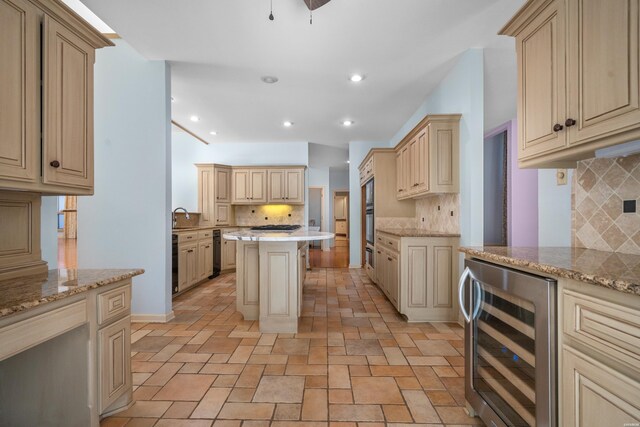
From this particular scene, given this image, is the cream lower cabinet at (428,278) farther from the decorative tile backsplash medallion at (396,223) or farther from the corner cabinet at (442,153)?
the decorative tile backsplash medallion at (396,223)

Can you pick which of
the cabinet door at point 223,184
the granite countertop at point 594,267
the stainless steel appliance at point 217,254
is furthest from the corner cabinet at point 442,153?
the cabinet door at point 223,184

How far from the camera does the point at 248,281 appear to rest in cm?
324

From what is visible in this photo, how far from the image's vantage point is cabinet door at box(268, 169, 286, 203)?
→ 6.30 meters

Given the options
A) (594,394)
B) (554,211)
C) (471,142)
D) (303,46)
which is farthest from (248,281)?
(554,211)

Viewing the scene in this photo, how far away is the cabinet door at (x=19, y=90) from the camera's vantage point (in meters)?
1.21

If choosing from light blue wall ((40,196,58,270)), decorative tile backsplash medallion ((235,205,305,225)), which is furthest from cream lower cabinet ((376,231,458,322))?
decorative tile backsplash medallion ((235,205,305,225))

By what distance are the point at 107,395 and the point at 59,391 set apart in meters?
0.20

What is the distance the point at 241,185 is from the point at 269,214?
90cm

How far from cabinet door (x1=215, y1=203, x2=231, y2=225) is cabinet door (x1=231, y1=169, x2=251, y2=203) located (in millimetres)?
298

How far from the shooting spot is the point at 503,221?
6.31m

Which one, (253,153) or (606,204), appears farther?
(253,153)

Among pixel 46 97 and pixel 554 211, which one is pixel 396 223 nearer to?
pixel 554 211

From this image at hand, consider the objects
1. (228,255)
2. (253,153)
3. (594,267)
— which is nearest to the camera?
(594,267)

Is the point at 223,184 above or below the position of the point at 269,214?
above
